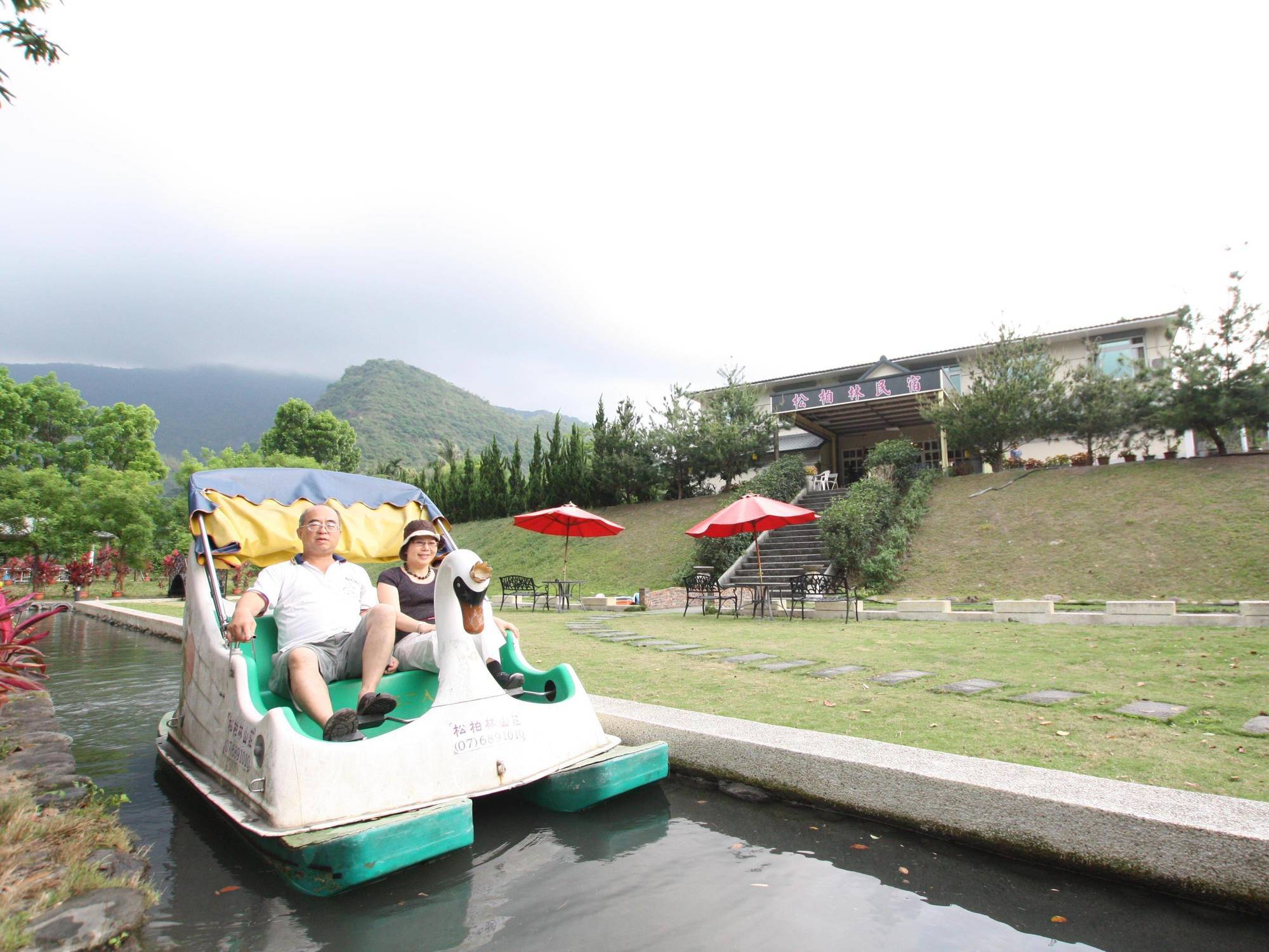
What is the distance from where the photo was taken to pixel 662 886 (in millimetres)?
3139

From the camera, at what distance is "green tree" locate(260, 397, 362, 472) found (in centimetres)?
5528

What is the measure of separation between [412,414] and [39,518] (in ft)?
248

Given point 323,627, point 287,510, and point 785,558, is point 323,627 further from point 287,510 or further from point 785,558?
point 785,558

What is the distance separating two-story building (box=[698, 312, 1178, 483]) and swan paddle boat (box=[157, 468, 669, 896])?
19372 millimetres

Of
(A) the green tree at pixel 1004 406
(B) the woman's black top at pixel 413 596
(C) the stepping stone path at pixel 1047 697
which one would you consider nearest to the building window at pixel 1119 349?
(A) the green tree at pixel 1004 406

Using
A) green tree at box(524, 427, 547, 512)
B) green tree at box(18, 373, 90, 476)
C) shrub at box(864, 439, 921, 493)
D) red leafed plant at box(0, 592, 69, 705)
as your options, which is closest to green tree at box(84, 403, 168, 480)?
green tree at box(18, 373, 90, 476)

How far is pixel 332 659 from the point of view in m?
4.06

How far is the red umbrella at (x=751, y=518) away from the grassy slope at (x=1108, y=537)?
10.5 ft

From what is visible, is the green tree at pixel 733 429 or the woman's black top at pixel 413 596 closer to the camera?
the woman's black top at pixel 413 596

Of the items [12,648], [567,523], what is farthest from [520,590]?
[12,648]

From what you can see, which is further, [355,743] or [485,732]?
[485,732]

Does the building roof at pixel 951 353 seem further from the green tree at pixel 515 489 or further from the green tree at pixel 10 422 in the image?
the green tree at pixel 10 422

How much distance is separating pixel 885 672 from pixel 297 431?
186 ft

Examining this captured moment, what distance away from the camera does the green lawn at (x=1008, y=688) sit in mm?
3908
